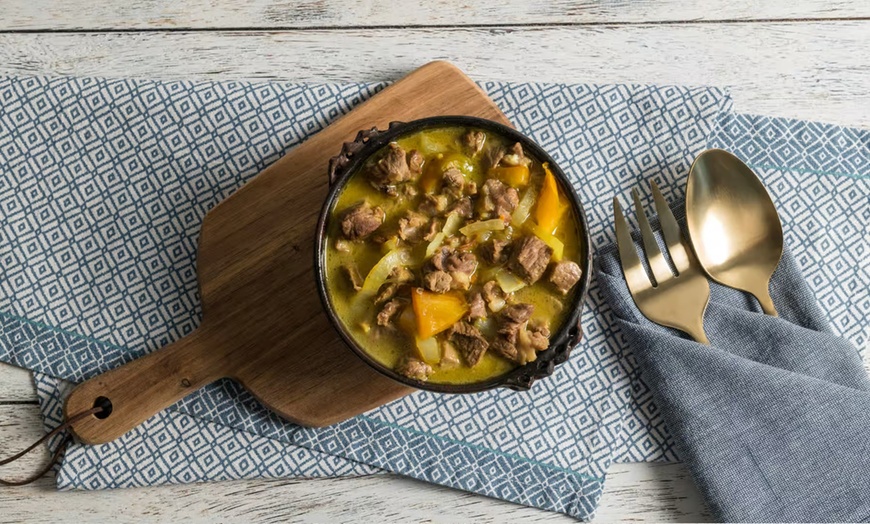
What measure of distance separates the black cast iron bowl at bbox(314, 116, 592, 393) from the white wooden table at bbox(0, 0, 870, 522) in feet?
2.13

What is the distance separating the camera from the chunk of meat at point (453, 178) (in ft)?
7.48

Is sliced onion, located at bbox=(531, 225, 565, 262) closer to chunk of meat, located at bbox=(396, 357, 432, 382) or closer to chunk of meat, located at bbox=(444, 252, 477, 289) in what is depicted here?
chunk of meat, located at bbox=(444, 252, 477, 289)

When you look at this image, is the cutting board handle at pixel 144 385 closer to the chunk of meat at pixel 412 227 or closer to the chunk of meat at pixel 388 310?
the chunk of meat at pixel 388 310

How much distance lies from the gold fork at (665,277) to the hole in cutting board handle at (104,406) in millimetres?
1783

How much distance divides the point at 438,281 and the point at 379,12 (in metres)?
1.20

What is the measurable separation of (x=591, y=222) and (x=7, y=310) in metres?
2.05

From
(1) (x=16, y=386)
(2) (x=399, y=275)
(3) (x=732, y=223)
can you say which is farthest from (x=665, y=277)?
(1) (x=16, y=386)

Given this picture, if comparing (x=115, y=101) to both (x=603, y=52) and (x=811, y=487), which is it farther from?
(x=811, y=487)

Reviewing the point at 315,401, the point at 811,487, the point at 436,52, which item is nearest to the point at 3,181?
the point at 315,401

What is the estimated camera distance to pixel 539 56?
→ 114 inches

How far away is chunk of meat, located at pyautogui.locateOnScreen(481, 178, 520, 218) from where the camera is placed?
2279 mm

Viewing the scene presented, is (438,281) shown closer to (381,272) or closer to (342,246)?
(381,272)

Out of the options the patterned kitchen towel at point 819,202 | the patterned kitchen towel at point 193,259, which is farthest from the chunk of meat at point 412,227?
the patterned kitchen towel at point 819,202

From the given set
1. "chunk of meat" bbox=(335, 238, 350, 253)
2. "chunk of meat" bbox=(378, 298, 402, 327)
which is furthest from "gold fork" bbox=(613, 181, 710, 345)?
"chunk of meat" bbox=(335, 238, 350, 253)
